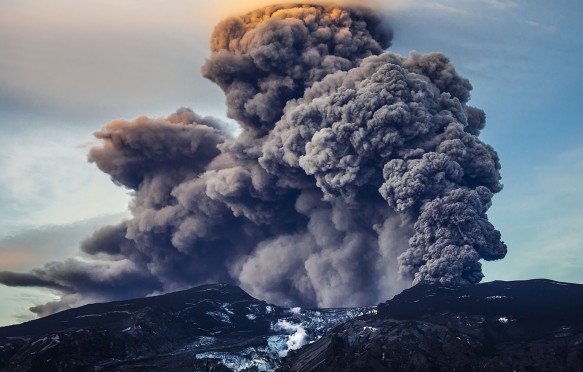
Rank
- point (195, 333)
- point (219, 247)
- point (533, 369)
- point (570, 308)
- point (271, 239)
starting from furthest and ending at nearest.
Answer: point (219, 247), point (271, 239), point (195, 333), point (570, 308), point (533, 369)

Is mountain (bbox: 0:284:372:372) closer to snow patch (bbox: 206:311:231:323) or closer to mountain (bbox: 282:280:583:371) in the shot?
snow patch (bbox: 206:311:231:323)

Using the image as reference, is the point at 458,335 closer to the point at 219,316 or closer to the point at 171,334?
the point at 171,334

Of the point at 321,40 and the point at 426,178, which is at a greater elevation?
the point at 321,40

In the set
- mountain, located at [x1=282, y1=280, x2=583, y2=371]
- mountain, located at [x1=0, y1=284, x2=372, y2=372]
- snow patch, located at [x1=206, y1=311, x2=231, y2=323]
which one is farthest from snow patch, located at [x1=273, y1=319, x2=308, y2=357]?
Answer: snow patch, located at [x1=206, y1=311, x2=231, y2=323]

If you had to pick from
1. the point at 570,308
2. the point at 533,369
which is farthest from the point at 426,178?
the point at 533,369

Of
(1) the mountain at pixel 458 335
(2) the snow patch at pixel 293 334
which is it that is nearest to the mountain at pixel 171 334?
(2) the snow patch at pixel 293 334

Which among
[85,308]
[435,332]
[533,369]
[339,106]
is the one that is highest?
[339,106]

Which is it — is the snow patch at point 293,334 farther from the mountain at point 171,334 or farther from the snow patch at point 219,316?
the snow patch at point 219,316

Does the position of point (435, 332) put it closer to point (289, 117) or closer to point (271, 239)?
point (289, 117)
